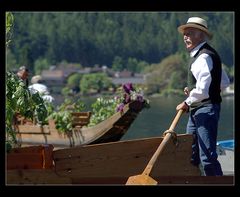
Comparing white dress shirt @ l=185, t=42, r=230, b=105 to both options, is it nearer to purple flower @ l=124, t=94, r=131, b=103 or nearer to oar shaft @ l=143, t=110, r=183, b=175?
oar shaft @ l=143, t=110, r=183, b=175

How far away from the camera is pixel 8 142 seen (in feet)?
15.4

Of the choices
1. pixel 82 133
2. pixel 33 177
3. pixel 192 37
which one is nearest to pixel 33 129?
pixel 82 133

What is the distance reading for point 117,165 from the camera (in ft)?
16.0

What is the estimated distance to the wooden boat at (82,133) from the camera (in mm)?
9078

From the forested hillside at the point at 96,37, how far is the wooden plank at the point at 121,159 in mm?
81749

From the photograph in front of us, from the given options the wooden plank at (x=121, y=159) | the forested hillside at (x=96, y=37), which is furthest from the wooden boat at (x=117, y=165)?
the forested hillside at (x=96, y=37)

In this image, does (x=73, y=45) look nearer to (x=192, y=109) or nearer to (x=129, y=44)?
(x=129, y=44)

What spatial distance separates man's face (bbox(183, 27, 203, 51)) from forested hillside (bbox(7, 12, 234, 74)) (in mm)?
81418

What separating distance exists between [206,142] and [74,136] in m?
4.41

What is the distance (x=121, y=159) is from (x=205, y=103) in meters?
0.79

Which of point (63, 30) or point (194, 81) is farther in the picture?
point (63, 30)

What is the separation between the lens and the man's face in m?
5.27

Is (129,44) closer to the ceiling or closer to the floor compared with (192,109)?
closer to the ceiling

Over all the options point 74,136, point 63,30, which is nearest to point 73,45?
point 63,30
